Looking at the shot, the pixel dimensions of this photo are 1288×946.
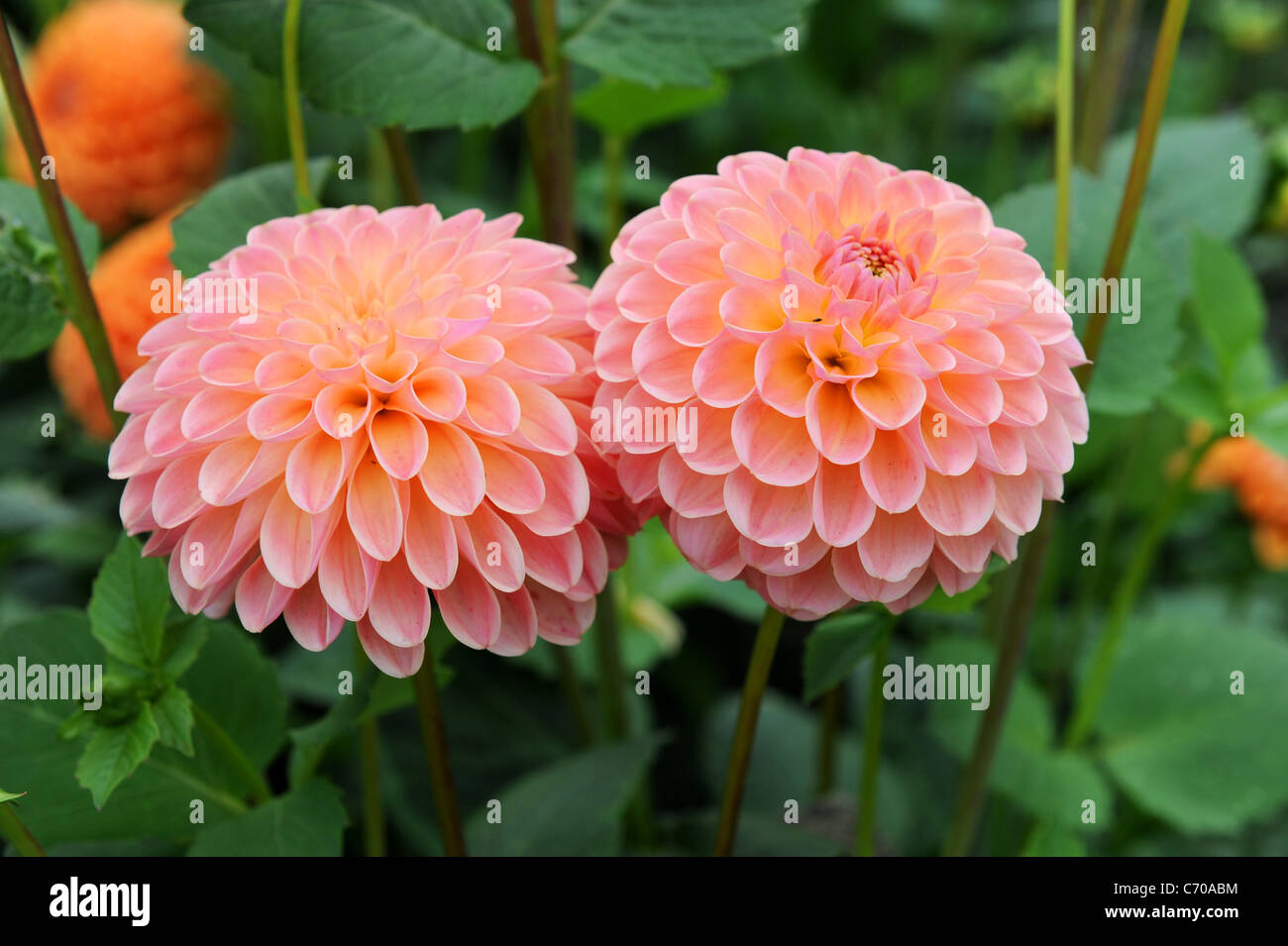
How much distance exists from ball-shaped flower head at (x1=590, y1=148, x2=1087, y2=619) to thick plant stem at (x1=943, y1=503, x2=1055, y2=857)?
15cm

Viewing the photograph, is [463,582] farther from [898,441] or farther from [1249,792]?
[1249,792]

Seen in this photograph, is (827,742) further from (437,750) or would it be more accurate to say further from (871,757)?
(437,750)

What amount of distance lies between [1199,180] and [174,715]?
2.04ft

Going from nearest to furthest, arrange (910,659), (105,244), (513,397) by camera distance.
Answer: (513,397) → (910,659) → (105,244)

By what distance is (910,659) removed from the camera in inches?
24.9

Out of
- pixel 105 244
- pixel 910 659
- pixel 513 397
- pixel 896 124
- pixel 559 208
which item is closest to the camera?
pixel 513 397

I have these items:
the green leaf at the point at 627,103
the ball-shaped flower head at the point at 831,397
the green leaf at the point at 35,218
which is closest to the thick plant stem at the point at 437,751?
the ball-shaped flower head at the point at 831,397

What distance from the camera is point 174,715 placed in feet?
1.12

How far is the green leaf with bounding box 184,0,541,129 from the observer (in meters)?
0.43

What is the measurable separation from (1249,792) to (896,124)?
62cm

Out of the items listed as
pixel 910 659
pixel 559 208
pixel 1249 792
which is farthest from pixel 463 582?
pixel 1249 792

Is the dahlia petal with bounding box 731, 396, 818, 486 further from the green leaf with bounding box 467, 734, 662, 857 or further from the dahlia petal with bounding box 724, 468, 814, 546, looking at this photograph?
the green leaf with bounding box 467, 734, 662, 857

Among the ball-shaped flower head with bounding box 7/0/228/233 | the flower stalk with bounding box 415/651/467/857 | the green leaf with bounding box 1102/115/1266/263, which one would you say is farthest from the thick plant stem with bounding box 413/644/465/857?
the ball-shaped flower head with bounding box 7/0/228/233
